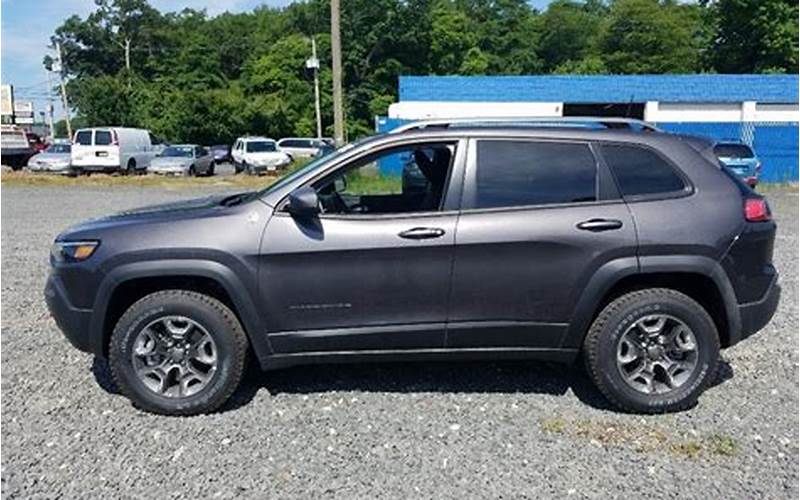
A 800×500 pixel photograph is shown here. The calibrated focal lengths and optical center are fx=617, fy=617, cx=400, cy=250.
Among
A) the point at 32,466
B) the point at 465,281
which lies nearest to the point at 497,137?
the point at 465,281

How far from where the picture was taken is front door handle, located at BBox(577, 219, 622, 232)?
3.71 meters

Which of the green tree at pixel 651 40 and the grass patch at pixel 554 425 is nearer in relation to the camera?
the grass patch at pixel 554 425

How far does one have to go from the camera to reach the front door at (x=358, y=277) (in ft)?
12.1

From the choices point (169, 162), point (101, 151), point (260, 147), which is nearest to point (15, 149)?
point (101, 151)

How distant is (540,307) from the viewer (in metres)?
3.78

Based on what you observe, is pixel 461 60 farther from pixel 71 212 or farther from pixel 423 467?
pixel 423 467

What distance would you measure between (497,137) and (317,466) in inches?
87.1

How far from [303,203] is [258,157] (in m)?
25.1

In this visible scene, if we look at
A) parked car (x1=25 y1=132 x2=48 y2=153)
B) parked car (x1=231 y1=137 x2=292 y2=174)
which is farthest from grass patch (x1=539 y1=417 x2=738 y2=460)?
parked car (x1=25 y1=132 x2=48 y2=153)

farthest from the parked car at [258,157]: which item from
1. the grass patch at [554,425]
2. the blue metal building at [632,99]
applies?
the grass patch at [554,425]

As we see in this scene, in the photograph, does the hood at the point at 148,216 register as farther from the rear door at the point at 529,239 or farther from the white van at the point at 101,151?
the white van at the point at 101,151

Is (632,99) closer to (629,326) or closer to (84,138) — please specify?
(84,138)

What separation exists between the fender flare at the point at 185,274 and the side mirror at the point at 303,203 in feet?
1.72

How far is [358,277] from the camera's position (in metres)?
3.70
